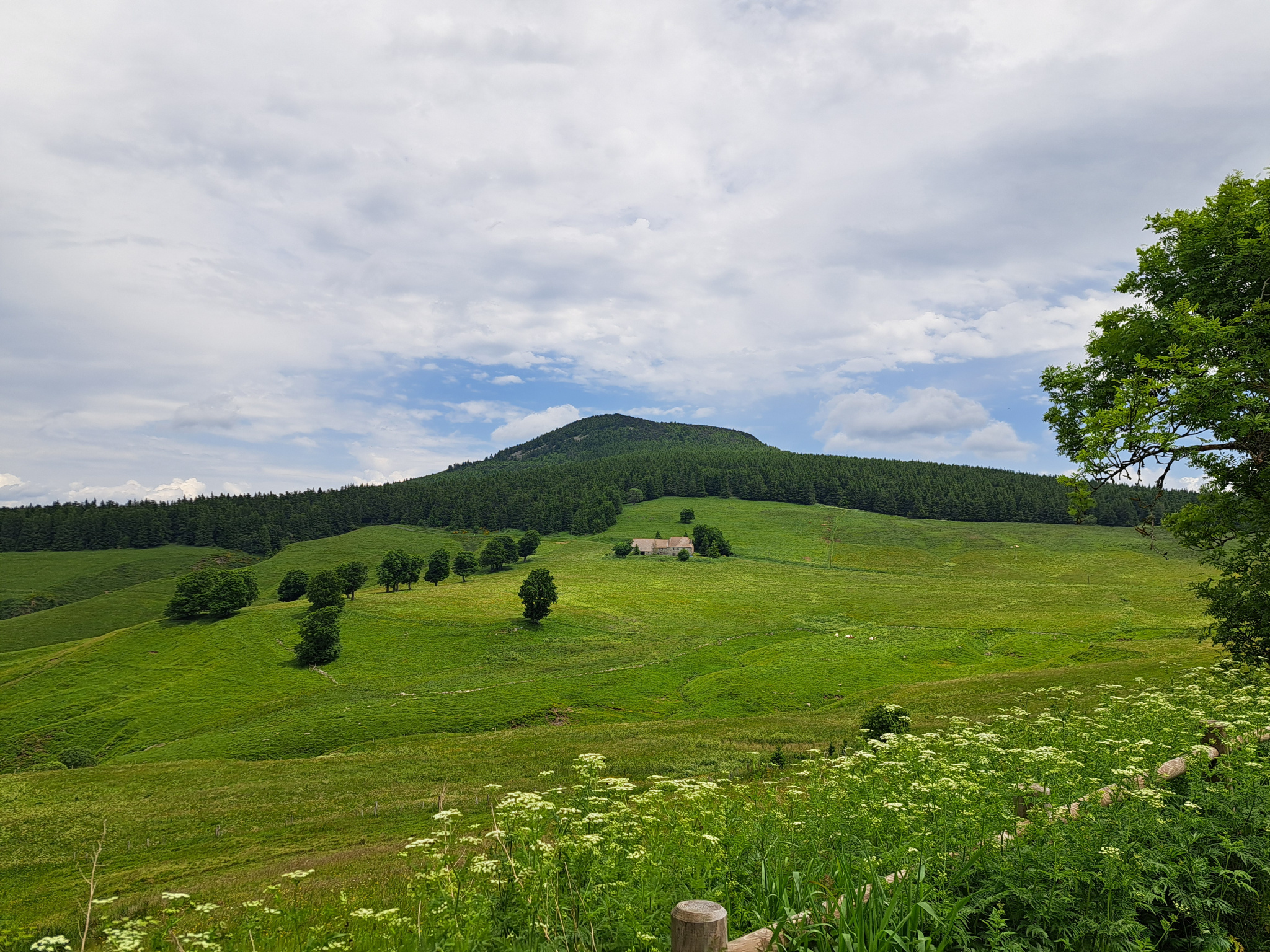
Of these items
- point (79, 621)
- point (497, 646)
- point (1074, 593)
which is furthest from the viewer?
point (79, 621)

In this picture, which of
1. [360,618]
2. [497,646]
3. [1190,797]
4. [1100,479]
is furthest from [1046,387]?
[360,618]

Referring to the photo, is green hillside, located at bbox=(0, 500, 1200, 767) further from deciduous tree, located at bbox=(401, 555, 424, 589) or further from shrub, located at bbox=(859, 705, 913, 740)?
shrub, located at bbox=(859, 705, 913, 740)

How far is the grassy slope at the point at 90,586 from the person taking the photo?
390 ft

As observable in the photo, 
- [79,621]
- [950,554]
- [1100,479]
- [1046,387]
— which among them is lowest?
[79,621]

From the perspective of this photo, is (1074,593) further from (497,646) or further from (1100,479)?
(1100,479)

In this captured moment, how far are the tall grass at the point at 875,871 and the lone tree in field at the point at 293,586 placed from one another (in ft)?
404

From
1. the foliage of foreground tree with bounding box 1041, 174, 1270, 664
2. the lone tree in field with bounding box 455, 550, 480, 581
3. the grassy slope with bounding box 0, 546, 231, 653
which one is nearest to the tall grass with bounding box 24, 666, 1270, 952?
the foliage of foreground tree with bounding box 1041, 174, 1270, 664

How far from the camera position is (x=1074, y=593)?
339 feet

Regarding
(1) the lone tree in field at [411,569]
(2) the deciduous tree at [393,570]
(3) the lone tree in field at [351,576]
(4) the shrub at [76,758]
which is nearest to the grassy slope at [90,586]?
(3) the lone tree in field at [351,576]

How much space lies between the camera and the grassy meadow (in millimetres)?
28016

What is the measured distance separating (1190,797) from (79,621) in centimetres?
17380

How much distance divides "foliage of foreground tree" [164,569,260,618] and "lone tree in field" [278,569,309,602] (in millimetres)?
18393

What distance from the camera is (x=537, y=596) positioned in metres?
85.3

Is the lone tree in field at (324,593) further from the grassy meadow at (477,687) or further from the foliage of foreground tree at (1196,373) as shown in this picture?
the foliage of foreground tree at (1196,373)
